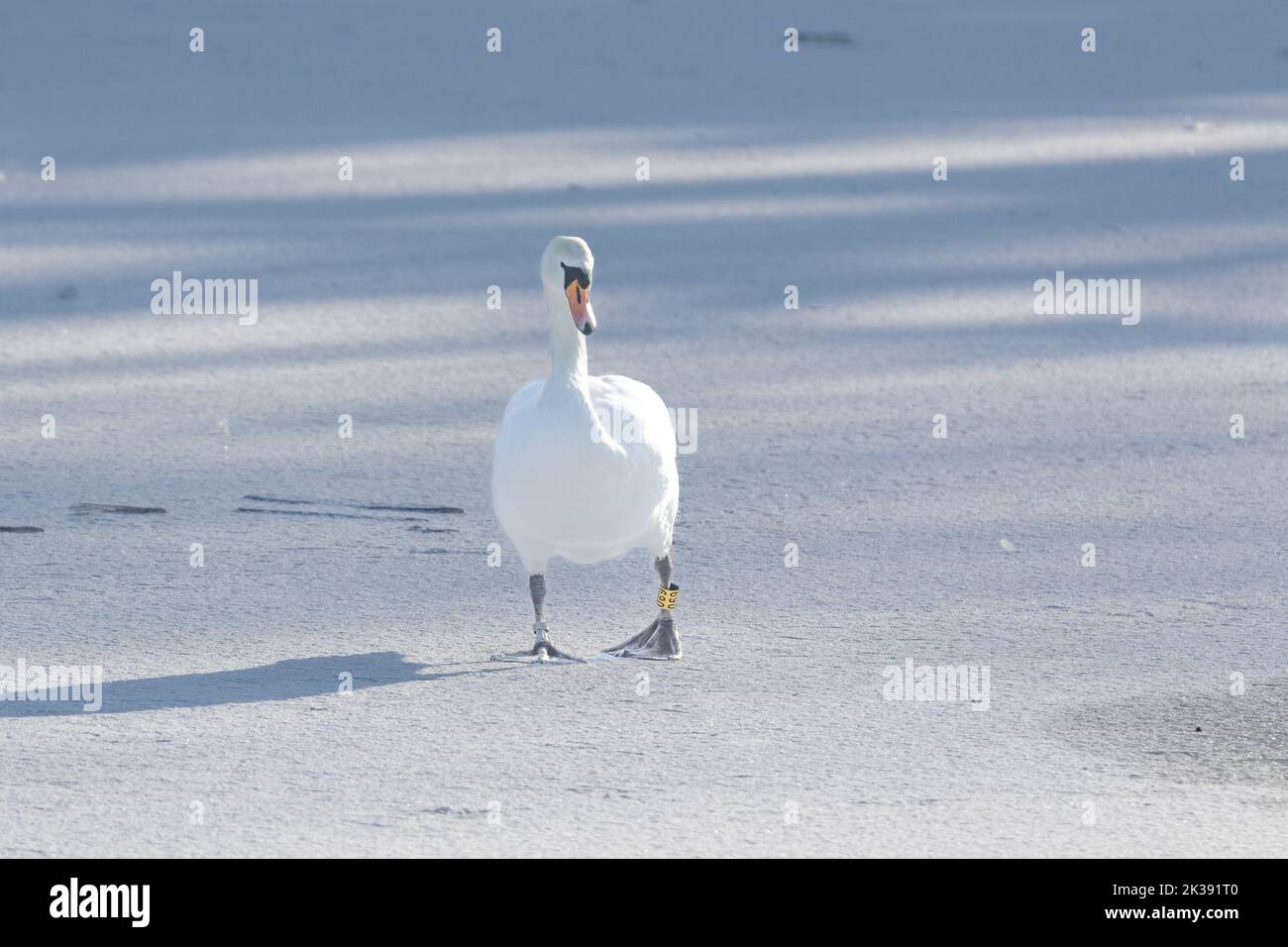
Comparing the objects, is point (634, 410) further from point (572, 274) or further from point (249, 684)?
point (249, 684)

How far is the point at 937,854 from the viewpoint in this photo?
13.8ft

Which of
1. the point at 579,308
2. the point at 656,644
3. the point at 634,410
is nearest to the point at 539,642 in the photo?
→ the point at 656,644

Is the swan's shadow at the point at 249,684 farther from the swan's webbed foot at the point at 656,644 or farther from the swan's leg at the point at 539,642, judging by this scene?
the swan's webbed foot at the point at 656,644

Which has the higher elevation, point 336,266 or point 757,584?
point 336,266

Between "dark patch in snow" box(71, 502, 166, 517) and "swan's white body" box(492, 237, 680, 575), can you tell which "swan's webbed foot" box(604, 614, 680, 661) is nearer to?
"swan's white body" box(492, 237, 680, 575)

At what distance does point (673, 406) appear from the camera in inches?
335

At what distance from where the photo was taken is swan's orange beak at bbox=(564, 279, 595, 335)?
5.67 metres

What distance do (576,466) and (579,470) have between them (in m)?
0.01

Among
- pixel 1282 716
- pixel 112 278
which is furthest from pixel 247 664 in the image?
pixel 112 278

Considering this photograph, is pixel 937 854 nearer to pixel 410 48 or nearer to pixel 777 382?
pixel 777 382

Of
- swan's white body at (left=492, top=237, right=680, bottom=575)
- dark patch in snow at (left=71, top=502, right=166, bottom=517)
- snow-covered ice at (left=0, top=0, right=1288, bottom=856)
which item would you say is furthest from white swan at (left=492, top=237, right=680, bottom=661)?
dark patch in snow at (left=71, top=502, right=166, bottom=517)

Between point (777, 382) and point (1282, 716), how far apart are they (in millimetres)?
4045

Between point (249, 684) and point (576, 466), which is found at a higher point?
point (576, 466)

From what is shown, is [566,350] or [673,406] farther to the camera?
[673,406]
